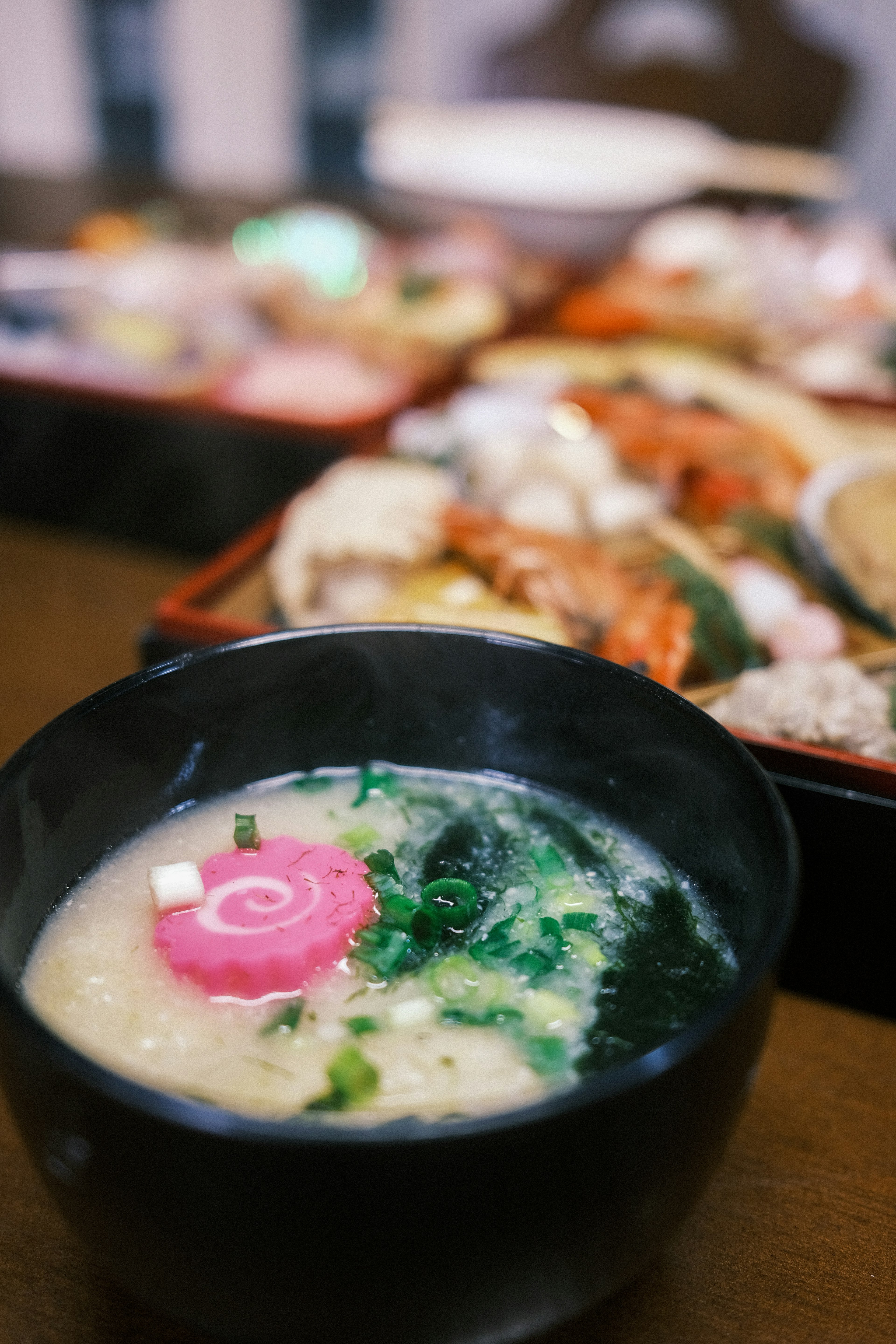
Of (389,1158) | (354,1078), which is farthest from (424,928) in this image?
(389,1158)

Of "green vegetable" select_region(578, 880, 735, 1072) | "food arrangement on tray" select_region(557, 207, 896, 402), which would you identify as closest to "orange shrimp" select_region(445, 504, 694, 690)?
"green vegetable" select_region(578, 880, 735, 1072)

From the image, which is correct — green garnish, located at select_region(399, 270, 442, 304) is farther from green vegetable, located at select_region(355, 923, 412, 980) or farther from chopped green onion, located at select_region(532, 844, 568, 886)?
green vegetable, located at select_region(355, 923, 412, 980)

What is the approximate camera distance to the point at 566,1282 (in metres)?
0.56

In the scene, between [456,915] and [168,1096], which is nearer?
[168,1096]

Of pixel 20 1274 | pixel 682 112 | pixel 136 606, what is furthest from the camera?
pixel 682 112

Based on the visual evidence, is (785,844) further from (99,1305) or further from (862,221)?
(862,221)

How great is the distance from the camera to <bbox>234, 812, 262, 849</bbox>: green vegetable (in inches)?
32.1

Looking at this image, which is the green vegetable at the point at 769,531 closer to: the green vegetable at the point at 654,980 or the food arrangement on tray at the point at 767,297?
the food arrangement on tray at the point at 767,297

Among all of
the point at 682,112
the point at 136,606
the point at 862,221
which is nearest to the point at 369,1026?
the point at 136,606

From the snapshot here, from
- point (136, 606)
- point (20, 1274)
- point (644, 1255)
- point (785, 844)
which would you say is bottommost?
point (136, 606)

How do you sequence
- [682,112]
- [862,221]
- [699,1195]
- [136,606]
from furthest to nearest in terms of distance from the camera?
1. [682,112]
2. [862,221]
3. [136,606]
4. [699,1195]

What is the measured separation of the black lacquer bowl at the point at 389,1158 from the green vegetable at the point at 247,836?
0.34 ft

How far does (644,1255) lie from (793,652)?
774 mm

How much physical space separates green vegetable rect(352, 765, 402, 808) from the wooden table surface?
0.35 metres
